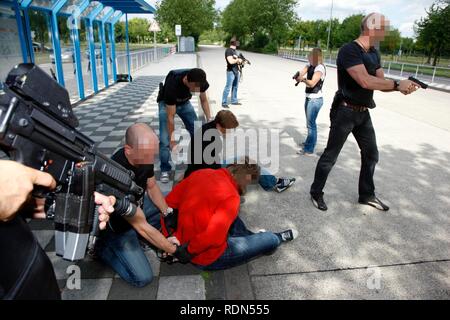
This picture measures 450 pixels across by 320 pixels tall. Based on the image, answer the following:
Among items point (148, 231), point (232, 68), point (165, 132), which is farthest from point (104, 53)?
point (148, 231)

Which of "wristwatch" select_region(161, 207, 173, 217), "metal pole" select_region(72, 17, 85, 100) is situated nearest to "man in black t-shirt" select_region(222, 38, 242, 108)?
"metal pole" select_region(72, 17, 85, 100)

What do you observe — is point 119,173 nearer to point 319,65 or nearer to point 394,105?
point 319,65

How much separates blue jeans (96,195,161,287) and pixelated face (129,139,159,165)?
57 centimetres

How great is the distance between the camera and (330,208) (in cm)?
361

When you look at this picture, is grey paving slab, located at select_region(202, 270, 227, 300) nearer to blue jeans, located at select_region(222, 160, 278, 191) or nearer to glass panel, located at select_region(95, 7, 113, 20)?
blue jeans, located at select_region(222, 160, 278, 191)

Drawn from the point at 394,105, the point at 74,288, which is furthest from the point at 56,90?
the point at 394,105

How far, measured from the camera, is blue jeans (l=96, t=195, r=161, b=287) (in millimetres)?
2344

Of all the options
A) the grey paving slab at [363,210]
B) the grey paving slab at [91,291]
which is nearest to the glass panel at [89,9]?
the grey paving slab at [363,210]

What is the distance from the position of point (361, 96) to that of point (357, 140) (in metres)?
0.51

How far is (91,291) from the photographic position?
2.32 metres

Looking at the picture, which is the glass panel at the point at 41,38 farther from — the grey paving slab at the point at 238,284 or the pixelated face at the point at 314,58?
the grey paving slab at the point at 238,284

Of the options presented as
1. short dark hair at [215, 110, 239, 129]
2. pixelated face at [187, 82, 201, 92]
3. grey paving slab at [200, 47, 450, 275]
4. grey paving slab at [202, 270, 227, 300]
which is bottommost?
grey paving slab at [202, 270, 227, 300]

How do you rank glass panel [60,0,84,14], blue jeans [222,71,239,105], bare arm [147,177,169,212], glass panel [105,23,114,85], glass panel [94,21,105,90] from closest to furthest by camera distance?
1. bare arm [147,177,169,212]
2. glass panel [60,0,84,14]
3. blue jeans [222,71,239,105]
4. glass panel [94,21,105,90]
5. glass panel [105,23,114,85]

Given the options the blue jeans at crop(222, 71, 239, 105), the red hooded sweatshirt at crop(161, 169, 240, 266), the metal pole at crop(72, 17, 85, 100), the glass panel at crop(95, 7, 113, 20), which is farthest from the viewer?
the glass panel at crop(95, 7, 113, 20)
